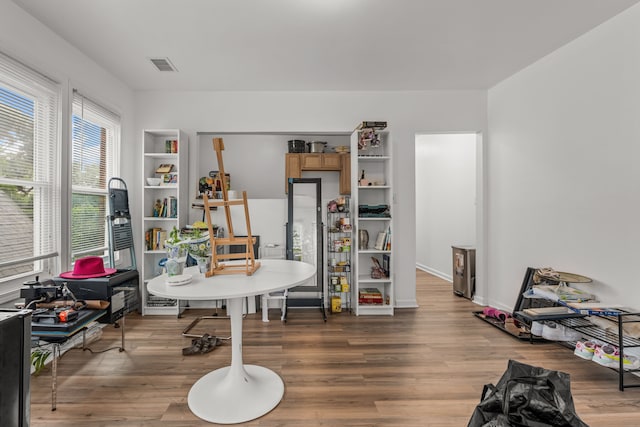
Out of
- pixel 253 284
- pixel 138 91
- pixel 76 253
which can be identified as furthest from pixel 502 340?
pixel 138 91

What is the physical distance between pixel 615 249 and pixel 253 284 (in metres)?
2.89

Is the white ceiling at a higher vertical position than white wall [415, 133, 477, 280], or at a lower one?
higher

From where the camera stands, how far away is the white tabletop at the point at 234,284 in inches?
63.1

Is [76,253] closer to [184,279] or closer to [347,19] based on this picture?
[184,279]

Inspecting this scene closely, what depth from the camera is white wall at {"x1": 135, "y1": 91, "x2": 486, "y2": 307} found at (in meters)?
3.97

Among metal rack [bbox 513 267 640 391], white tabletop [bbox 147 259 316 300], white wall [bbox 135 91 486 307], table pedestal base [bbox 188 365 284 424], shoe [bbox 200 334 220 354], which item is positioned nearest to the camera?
white tabletop [bbox 147 259 316 300]

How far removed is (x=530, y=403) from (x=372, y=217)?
2.57 m

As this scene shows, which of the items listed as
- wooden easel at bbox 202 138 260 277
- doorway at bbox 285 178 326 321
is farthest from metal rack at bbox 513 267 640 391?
wooden easel at bbox 202 138 260 277

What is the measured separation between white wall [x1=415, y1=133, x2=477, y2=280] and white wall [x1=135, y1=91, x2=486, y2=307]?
3.14 feet

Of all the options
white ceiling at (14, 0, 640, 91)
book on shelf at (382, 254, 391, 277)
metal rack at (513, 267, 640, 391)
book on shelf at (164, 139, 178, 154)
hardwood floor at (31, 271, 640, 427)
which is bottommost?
hardwood floor at (31, 271, 640, 427)

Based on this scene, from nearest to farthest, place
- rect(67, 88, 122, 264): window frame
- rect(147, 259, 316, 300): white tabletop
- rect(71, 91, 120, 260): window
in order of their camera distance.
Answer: rect(147, 259, 316, 300): white tabletop, rect(67, 88, 122, 264): window frame, rect(71, 91, 120, 260): window

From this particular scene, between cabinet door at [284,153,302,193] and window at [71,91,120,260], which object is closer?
window at [71,91,120,260]

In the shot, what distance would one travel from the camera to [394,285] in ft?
13.0

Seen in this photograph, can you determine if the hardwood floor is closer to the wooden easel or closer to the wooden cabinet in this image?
the wooden easel
